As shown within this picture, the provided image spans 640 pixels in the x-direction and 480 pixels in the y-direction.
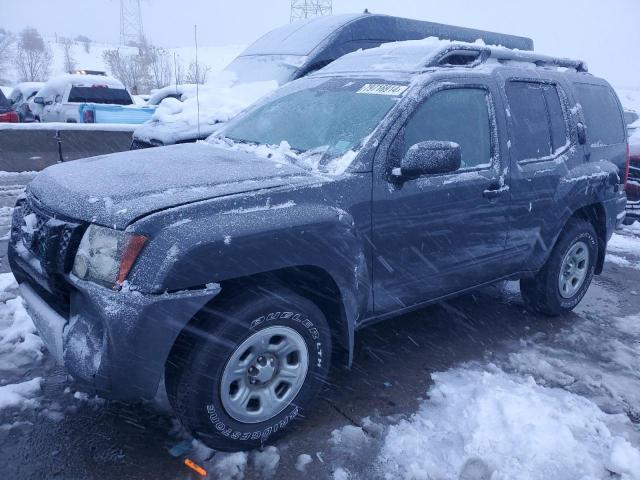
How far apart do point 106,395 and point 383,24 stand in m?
7.85

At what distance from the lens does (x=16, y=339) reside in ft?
12.4

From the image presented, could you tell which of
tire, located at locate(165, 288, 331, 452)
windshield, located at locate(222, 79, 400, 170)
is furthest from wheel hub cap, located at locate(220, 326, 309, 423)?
windshield, located at locate(222, 79, 400, 170)

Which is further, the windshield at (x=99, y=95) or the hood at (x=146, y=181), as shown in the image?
the windshield at (x=99, y=95)

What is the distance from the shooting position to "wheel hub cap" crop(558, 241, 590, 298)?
4.62 meters

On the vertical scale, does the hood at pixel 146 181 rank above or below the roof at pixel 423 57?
below

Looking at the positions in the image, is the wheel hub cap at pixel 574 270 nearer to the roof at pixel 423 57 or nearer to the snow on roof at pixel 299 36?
the roof at pixel 423 57

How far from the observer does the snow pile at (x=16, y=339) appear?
3535 mm

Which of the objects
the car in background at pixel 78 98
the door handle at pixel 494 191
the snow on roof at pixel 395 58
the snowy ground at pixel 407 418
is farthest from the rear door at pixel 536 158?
the car in background at pixel 78 98

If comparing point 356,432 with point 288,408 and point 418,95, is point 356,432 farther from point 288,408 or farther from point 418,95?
point 418,95

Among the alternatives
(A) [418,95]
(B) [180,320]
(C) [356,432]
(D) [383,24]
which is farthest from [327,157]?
(D) [383,24]

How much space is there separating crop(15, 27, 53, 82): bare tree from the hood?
202 feet

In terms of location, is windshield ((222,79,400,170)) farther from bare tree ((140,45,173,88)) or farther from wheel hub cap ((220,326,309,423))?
bare tree ((140,45,173,88))

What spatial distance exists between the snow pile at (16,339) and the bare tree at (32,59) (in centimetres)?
6061

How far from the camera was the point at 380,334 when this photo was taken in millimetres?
4258
